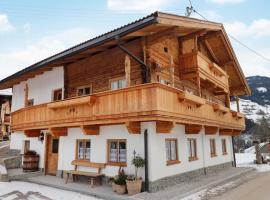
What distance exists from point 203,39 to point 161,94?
9199 millimetres

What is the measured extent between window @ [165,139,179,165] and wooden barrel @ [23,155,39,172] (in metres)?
9.16

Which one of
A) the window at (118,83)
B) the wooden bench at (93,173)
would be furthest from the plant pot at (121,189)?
the window at (118,83)

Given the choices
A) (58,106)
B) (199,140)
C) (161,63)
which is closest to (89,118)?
(58,106)

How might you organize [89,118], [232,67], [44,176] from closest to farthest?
1. [89,118]
2. [44,176]
3. [232,67]

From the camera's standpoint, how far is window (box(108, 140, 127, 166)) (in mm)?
11844

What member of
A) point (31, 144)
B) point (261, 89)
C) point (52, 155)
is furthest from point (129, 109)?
A: point (261, 89)

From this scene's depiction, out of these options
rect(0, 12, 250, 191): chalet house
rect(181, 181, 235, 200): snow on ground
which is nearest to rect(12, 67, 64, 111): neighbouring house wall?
rect(0, 12, 250, 191): chalet house

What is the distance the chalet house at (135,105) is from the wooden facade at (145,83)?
4 cm

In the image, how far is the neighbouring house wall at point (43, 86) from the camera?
16766 mm

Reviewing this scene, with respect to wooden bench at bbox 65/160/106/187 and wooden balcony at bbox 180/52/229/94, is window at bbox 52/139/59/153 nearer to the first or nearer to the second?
wooden bench at bbox 65/160/106/187

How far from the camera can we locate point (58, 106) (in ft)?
42.2

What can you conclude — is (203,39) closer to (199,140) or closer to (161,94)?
(199,140)

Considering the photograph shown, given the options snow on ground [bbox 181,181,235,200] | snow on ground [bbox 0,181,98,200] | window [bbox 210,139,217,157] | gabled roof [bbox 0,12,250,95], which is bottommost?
snow on ground [bbox 181,181,235,200]

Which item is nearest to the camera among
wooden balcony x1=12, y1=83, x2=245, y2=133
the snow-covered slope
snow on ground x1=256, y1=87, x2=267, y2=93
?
wooden balcony x1=12, y1=83, x2=245, y2=133
